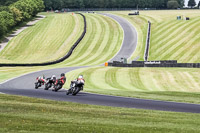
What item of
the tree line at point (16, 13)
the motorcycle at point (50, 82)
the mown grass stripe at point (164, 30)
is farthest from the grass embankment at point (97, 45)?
the motorcycle at point (50, 82)

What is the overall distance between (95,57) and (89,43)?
41.7 ft

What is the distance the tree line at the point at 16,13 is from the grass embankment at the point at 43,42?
4.61 meters

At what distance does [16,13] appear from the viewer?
433 ft

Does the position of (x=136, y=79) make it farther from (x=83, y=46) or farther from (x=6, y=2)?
(x=6, y=2)

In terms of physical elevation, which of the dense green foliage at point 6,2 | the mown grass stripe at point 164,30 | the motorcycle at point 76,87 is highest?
the motorcycle at point 76,87

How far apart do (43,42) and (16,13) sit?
29.5 m

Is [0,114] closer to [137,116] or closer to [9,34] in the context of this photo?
[137,116]

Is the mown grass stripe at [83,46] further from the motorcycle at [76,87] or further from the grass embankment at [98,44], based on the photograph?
the motorcycle at [76,87]

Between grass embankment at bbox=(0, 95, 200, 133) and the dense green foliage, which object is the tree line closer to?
the dense green foliage

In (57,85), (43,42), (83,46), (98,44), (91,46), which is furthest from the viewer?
(43,42)

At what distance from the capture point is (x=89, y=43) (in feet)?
332

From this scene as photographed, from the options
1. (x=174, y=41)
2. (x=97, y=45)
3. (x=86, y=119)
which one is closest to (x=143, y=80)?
(x=86, y=119)

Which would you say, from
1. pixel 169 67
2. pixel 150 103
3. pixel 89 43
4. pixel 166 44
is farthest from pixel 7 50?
pixel 150 103

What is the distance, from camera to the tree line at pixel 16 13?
11397 centimetres
